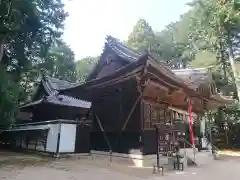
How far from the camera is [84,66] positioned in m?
49.2

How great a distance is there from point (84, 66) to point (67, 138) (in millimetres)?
38292

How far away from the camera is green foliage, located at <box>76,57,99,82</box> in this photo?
149 ft

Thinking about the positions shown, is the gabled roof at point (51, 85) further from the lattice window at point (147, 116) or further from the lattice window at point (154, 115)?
the lattice window at point (147, 116)

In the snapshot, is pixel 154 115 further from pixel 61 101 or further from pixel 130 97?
pixel 61 101

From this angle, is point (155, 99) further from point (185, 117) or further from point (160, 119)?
point (185, 117)

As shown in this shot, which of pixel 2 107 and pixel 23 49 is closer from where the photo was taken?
pixel 2 107

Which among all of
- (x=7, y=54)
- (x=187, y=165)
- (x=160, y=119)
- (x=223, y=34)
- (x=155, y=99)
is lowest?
(x=187, y=165)

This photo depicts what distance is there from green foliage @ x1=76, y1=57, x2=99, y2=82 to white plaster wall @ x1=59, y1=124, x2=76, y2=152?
32165 millimetres

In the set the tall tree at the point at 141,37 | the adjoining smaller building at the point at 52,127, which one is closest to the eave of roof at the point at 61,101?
the adjoining smaller building at the point at 52,127

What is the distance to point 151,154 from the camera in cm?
1030

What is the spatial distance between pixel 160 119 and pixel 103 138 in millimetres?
3102

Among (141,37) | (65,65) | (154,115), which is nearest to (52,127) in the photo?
(154,115)

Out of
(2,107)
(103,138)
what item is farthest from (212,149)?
(2,107)

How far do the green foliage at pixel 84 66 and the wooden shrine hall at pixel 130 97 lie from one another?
1255 inches
